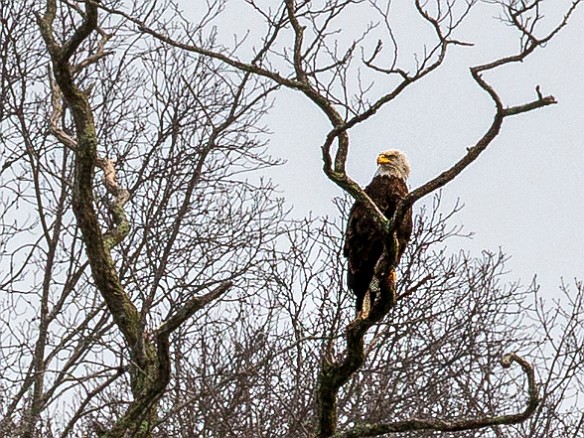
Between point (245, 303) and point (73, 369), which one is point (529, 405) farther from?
point (73, 369)

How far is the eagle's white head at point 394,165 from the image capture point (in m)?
8.51

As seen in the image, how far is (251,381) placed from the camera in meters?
9.53

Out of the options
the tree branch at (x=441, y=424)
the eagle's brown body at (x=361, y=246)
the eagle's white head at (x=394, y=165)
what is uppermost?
the eagle's white head at (x=394, y=165)

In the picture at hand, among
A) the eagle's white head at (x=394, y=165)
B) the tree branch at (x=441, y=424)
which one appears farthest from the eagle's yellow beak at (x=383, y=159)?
the tree branch at (x=441, y=424)

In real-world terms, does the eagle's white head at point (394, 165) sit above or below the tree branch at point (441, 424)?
above

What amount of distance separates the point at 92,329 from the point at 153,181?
1.47m

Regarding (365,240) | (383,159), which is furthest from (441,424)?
(383,159)

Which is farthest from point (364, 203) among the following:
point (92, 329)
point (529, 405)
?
point (92, 329)

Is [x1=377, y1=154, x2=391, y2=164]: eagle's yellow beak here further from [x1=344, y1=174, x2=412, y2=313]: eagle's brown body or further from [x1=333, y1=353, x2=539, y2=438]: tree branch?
[x1=333, y1=353, x2=539, y2=438]: tree branch

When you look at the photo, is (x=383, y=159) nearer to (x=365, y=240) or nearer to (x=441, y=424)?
(x=365, y=240)

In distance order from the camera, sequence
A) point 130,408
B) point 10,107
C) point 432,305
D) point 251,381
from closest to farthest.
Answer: point 130,408
point 251,381
point 432,305
point 10,107

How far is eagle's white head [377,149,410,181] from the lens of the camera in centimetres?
851

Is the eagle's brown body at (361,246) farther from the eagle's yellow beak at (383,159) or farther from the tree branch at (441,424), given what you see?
the tree branch at (441,424)

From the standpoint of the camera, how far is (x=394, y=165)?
8.54m
